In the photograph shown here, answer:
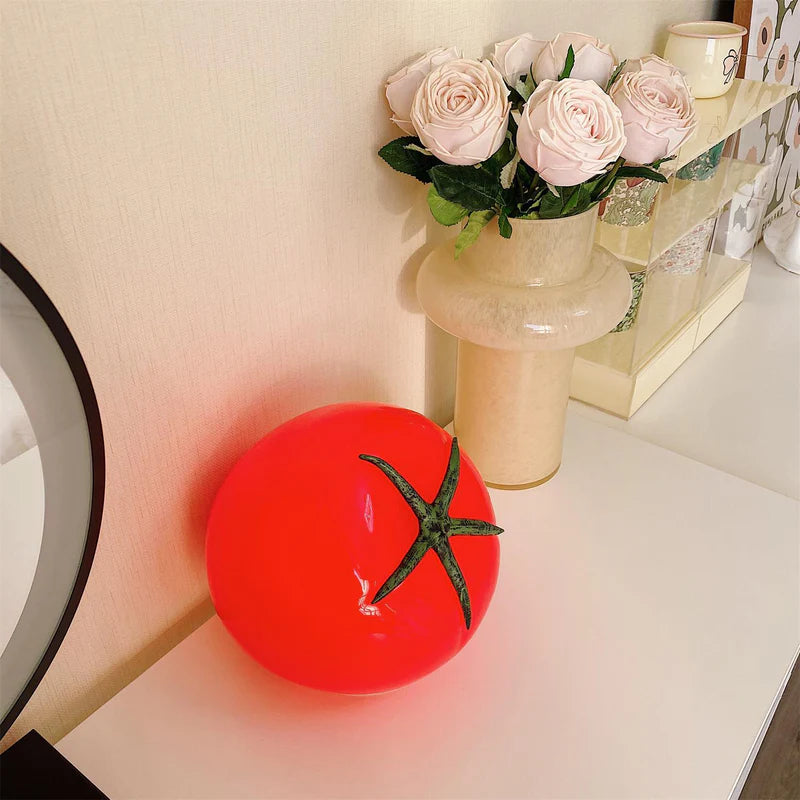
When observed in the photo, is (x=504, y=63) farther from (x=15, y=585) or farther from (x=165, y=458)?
(x=15, y=585)

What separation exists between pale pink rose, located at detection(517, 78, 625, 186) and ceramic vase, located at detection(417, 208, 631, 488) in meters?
0.09

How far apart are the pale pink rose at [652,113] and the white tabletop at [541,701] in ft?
1.30

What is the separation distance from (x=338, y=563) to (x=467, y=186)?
0.36 m

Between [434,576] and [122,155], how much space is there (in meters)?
0.37

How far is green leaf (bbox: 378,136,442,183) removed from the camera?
0.74m

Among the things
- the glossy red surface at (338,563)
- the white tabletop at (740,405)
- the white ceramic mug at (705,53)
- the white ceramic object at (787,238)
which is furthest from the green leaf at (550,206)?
the white ceramic object at (787,238)

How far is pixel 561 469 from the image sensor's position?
3.15 feet

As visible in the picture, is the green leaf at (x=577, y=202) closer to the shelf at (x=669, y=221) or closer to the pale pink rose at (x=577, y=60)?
the pale pink rose at (x=577, y=60)

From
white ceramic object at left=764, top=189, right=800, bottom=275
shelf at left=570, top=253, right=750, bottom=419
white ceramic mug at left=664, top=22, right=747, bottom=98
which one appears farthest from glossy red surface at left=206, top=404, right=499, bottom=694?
white ceramic object at left=764, top=189, right=800, bottom=275

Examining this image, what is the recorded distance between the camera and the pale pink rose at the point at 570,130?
2.13ft

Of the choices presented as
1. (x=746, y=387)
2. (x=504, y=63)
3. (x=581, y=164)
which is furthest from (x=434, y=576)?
(x=746, y=387)

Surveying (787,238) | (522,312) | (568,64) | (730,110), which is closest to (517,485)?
(522,312)

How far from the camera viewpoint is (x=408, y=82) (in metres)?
0.70

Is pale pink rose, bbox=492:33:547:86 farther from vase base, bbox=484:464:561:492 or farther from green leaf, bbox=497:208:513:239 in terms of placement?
vase base, bbox=484:464:561:492
